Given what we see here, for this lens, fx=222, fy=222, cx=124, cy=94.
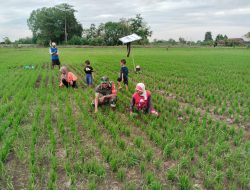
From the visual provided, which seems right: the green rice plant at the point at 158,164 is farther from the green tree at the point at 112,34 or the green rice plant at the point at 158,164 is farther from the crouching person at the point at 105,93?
the green tree at the point at 112,34

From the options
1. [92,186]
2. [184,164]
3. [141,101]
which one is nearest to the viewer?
[92,186]

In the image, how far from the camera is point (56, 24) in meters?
65.8

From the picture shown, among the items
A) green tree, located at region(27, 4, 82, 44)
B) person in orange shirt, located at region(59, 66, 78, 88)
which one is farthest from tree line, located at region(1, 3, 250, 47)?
person in orange shirt, located at region(59, 66, 78, 88)

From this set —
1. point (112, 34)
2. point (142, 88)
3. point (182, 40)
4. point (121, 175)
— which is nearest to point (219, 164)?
point (121, 175)

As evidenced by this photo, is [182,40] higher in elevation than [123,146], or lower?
higher

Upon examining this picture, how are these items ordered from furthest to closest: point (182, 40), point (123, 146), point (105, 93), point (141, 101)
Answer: point (182, 40), point (105, 93), point (141, 101), point (123, 146)

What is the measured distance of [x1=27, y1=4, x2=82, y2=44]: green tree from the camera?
65.1 metres

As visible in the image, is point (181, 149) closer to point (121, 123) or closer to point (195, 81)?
point (121, 123)

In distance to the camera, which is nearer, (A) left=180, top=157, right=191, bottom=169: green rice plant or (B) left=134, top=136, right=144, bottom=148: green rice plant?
(A) left=180, top=157, right=191, bottom=169: green rice plant

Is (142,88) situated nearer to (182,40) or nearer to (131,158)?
(131,158)

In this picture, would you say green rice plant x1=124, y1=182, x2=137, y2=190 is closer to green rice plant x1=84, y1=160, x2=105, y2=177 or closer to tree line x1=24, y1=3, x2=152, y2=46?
green rice plant x1=84, y1=160, x2=105, y2=177

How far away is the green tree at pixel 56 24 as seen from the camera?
A: 65062 mm

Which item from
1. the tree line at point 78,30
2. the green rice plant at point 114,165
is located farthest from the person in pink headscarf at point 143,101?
the tree line at point 78,30

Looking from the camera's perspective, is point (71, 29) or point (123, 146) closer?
point (123, 146)
